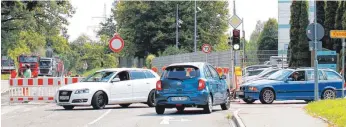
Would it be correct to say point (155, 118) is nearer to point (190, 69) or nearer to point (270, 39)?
point (190, 69)

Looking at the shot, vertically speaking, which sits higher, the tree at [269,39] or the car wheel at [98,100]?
the tree at [269,39]

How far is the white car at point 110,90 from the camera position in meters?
23.6

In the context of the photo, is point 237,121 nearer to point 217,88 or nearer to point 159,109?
point 159,109

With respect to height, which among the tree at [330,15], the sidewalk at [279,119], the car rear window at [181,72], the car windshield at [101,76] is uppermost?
the tree at [330,15]

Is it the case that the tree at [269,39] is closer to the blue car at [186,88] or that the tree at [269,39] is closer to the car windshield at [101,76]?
the car windshield at [101,76]

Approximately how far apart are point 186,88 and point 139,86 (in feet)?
14.3

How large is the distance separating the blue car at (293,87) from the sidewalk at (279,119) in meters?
6.30

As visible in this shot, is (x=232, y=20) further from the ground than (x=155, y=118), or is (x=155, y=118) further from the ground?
(x=232, y=20)

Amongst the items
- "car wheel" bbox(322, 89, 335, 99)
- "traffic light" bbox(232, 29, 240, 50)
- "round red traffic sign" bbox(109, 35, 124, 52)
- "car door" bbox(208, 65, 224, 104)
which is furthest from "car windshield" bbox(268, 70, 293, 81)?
"round red traffic sign" bbox(109, 35, 124, 52)

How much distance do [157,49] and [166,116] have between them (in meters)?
59.9

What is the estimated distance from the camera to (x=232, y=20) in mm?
31672

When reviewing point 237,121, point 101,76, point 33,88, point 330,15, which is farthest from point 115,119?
point 330,15

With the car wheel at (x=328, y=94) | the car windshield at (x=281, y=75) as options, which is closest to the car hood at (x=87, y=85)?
the car windshield at (x=281, y=75)

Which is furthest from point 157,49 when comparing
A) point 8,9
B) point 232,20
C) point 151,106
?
point 151,106
